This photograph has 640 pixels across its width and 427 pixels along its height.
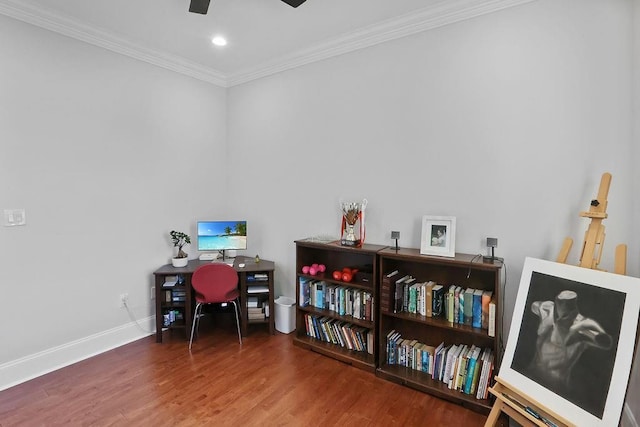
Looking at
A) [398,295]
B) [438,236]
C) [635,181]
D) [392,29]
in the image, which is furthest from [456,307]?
[392,29]

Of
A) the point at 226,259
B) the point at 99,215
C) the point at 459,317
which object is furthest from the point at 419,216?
the point at 99,215

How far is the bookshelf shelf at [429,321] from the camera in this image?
230 centimetres

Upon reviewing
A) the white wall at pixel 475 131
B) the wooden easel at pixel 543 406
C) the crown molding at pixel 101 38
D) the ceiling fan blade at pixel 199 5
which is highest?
the crown molding at pixel 101 38

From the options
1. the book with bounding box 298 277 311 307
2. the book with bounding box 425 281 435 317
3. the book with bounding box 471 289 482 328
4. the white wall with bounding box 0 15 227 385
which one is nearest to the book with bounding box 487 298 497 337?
the book with bounding box 471 289 482 328

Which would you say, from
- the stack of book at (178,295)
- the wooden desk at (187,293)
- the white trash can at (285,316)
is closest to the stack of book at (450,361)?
the white trash can at (285,316)

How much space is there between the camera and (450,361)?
2393 millimetres

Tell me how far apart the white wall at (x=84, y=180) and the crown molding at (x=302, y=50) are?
0.26 ft

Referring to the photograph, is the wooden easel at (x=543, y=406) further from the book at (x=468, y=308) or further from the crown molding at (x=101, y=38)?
the crown molding at (x=101, y=38)

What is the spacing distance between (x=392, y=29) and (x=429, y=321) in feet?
7.99

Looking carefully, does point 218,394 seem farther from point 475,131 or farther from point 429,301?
point 475,131

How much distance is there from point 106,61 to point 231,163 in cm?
161

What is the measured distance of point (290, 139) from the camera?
359 cm

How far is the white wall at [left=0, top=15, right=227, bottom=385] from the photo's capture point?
8.41ft

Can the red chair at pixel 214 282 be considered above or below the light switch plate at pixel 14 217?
below
